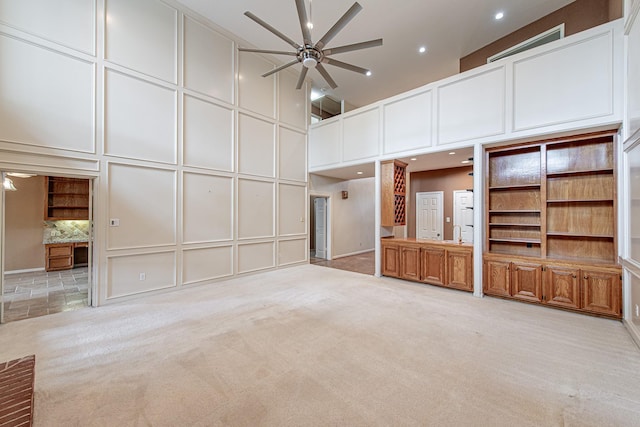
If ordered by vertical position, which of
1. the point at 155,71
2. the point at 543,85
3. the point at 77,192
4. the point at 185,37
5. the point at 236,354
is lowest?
the point at 236,354

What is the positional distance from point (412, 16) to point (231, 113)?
4.05 m

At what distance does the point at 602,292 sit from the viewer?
347cm

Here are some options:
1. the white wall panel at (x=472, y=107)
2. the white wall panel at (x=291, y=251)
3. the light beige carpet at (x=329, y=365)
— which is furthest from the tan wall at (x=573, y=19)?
the white wall panel at (x=291, y=251)

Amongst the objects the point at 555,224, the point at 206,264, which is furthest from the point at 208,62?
the point at 555,224

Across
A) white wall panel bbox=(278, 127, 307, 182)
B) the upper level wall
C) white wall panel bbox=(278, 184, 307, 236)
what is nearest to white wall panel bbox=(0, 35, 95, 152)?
white wall panel bbox=(278, 127, 307, 182)

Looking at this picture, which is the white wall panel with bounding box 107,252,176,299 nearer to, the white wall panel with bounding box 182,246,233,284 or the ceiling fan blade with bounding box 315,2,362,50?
the white wall panel with bounding box 182,246,233,284

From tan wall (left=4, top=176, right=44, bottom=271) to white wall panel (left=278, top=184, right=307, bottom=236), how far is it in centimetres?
568

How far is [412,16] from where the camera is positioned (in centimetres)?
492

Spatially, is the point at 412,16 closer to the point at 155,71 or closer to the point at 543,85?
the point at 543,85

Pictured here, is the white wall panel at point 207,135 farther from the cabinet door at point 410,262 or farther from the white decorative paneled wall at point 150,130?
the cabinet door at point 410,262

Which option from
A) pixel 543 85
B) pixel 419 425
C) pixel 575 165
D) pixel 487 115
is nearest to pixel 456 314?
pixel 419 425

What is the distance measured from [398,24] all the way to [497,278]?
16.8 feet

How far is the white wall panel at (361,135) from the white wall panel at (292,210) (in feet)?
5.16

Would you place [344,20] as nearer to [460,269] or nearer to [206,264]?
[460,269]
